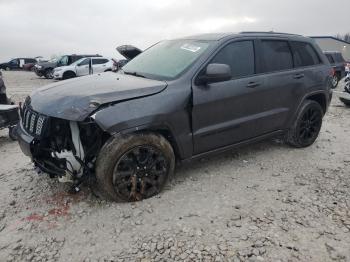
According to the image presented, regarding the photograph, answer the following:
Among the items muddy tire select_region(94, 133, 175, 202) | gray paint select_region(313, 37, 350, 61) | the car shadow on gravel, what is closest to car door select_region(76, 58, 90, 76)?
the car shadow on gravel

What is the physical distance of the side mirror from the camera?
3758mm

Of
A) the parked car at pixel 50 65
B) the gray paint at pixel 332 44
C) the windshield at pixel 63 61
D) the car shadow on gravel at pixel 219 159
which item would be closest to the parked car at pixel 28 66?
the parked car at pixel 50 65

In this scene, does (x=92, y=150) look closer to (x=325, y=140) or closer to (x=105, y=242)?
(x=105, y=242)

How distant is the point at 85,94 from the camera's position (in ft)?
11.1

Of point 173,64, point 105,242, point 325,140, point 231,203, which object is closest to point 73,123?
point 105,242

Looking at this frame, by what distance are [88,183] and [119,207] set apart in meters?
0.65

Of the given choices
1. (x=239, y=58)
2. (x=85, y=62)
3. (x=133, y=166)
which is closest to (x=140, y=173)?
(x=133, y=166)

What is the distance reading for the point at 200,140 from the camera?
3977mm

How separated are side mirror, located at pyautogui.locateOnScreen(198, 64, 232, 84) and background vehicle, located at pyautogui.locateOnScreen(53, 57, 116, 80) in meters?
17.9

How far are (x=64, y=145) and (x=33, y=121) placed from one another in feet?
1.40

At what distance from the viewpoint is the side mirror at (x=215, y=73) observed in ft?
12.3

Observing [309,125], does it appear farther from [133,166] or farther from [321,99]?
[133,166]

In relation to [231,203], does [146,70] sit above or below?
above

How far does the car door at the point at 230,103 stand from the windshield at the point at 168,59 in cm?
24
